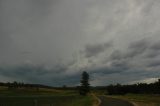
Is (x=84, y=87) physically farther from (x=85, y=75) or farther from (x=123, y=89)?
(x=123, y=89)

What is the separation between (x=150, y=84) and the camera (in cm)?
14275

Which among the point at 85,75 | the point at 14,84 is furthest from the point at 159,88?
the point at 14,84

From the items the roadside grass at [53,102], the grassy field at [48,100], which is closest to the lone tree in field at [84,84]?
the grassy field at [48,100]

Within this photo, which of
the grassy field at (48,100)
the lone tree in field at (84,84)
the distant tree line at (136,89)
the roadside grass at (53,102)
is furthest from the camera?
the distant tree line at (136,89)

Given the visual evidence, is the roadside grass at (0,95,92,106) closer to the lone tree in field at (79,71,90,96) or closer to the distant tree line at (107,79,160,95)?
the lone tree in field at (79,71,90,96)

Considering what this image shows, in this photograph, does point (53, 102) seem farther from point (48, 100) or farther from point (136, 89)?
point (136, 89)

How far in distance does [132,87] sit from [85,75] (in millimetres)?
34004

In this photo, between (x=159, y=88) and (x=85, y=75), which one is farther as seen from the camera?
(x=159, y=88)

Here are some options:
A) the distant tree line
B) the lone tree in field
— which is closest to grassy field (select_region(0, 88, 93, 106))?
the lone tree in field

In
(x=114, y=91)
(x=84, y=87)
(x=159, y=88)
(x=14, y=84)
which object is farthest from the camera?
(x=14, y=84)

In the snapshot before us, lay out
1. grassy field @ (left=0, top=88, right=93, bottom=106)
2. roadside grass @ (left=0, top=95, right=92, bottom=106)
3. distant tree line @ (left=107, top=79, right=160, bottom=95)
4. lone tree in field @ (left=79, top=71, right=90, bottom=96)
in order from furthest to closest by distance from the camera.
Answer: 1. distant tree line @ (left=107, top=79, right=160, bottom=95)
2. lone tree in field @ (left=79, top=71, right=90, bottom=96)
3. grassy field @ (left=0, top=88, right=93, bottom=106)
4. roadside grass @ (left=0, top=95, right=92, bottom=106)

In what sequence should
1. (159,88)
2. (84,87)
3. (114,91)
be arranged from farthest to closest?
(114,91)
(159,88)
(84,87)

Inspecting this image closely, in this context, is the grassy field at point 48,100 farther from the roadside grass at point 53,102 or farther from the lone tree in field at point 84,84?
the lone tree in field at point 84,84

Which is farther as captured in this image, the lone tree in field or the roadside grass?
the lone tree in field
